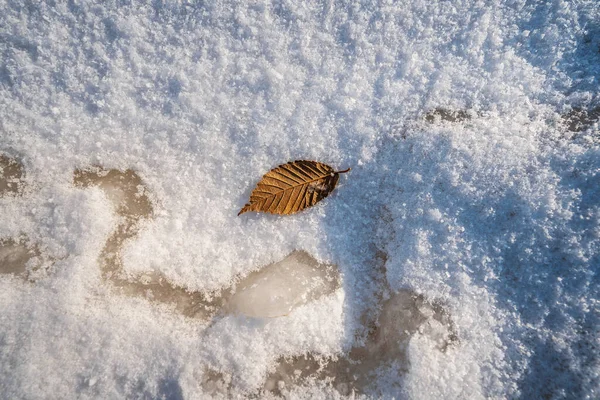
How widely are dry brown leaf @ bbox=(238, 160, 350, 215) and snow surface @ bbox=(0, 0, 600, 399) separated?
0.15 ft

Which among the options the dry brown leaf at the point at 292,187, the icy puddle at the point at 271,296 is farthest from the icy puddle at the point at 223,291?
the dry brown leaf at the point at 292,187

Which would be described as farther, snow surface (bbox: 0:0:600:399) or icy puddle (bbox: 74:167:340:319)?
icy puddle (bbox: 74:167:340:319)

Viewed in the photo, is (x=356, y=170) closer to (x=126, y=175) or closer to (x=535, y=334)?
(x=535, y=334)

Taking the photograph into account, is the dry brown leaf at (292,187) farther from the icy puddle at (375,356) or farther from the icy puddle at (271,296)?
the icy puddle at (375,356)

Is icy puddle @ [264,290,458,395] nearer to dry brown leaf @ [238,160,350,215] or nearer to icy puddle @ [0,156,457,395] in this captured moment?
icy puddle @ [0,156,457,395]

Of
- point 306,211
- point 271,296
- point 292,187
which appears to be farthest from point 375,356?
point 292,187

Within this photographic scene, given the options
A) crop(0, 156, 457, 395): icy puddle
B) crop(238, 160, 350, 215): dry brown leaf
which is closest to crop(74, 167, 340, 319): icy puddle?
crop(0, 156, 457, 395): icy puddle

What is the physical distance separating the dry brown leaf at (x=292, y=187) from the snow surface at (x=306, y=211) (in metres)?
0.04

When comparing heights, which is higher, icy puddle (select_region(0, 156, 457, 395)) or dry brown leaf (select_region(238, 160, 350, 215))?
dry brown leaf (select_region(238, 160, 350, 215))

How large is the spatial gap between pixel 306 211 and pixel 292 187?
124 millimetres

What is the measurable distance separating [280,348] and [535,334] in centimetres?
99

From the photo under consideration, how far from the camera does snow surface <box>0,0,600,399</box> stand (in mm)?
1475

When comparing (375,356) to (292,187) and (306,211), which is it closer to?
(306,211)

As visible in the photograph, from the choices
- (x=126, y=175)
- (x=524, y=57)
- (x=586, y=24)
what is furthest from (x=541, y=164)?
(x=126, y=175)
